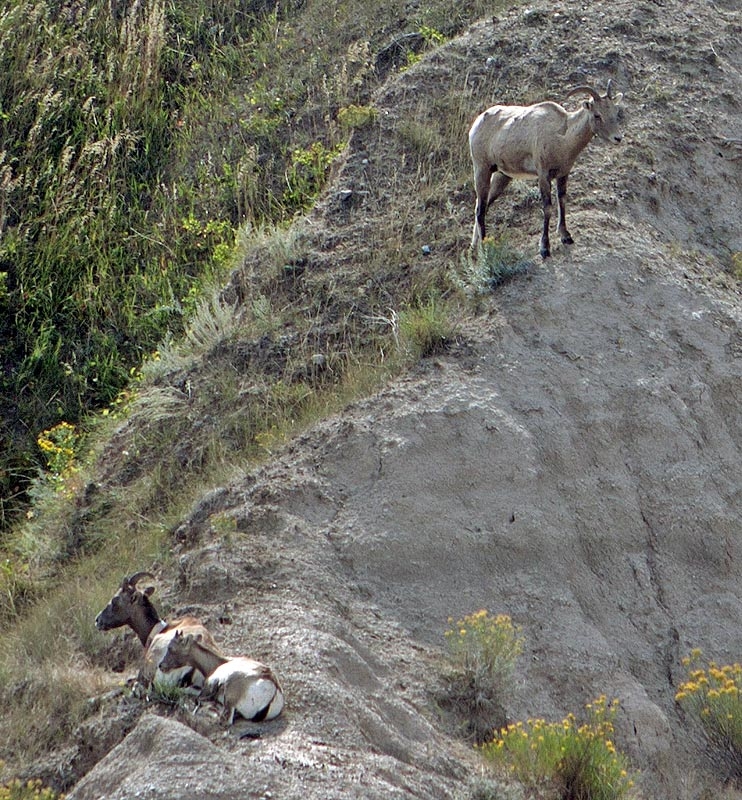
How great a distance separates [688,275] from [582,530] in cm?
246

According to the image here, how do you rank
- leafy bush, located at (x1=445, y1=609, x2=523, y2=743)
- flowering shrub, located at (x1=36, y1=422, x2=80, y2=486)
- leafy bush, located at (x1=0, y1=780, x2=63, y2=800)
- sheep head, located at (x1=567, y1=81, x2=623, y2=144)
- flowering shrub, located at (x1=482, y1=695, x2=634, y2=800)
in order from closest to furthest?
→ leafy bush, located at (x1=0, y1=780, x2=63, y2=800)
flowering shrub, located at (x1=482, y1=695, x2=634, y2=800)
leafy bush, located at (x1=445, y1=609, x2=523, y2=743)
sheep head, located at (x1=567, y1=81, x2=623, y2=144)
flowering shrub, located at (x1=36, y1=422, x2=80, y2=486)

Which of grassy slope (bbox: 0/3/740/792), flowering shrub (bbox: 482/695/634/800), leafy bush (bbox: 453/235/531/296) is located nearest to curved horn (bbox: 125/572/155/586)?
grassy slope (bbox: 0/3/740/792)

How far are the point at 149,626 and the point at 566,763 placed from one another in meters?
2.26

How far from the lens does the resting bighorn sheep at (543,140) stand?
8.55m

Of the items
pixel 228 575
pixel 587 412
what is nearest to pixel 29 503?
pixel 228 575

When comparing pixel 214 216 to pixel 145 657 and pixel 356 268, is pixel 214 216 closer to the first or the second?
pixel 356 268

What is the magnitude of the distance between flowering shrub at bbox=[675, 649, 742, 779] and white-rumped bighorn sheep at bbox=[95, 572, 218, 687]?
2705mm

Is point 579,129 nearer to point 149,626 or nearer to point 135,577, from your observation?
point 135,577

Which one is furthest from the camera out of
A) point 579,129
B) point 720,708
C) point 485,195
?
point 485,195

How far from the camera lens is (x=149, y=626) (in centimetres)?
666

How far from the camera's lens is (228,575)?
695 cm

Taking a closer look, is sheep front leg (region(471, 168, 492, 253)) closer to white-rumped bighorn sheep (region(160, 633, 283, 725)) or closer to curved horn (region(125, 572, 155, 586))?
curved horn (region(125, 572, 155, 586))

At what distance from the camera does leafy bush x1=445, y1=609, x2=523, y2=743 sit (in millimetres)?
6621

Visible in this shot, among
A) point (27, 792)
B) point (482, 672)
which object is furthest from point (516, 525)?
point (27, 792)
